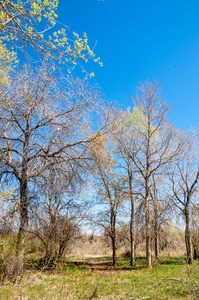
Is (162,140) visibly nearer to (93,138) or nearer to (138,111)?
(138,111)

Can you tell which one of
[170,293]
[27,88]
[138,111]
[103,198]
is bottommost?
[170,293]

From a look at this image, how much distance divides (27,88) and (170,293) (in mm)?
8461

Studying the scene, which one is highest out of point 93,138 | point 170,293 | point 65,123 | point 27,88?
point 27,88

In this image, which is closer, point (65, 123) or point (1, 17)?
point (1, 17)

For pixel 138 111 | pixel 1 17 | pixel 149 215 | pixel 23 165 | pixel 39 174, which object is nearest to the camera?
pixel 1 17

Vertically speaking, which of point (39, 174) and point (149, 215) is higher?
point (39, 174)

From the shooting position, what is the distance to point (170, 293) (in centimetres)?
697

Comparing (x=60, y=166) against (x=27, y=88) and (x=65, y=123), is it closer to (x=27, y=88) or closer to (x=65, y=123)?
(x=65, y=123)

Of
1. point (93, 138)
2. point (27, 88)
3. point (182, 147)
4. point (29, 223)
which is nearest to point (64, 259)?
point (29, 223)

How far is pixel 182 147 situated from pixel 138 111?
13.7 feet

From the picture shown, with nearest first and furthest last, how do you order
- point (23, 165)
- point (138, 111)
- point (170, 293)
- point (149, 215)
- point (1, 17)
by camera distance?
Answer: point (1, 17), point (170, 293), point (23, 165), point (149, 215), point (138, 111)

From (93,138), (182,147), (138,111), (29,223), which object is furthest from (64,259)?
(138,111)

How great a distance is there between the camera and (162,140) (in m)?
13.8

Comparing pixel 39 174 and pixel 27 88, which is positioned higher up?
pixel 27 88
